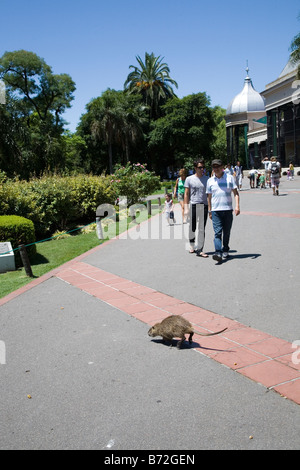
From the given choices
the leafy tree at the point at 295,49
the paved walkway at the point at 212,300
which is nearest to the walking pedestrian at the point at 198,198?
the paved walkway at the point at 212,300

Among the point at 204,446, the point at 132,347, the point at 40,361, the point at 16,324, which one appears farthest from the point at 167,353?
the point at 16,324

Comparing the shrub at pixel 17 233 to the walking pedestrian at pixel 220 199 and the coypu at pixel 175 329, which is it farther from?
the coypu at pixel 175 329

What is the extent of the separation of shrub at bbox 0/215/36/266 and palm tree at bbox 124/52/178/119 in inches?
1855

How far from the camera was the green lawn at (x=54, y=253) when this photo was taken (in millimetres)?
8108

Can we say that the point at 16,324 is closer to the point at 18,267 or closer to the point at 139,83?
the point at 18,267

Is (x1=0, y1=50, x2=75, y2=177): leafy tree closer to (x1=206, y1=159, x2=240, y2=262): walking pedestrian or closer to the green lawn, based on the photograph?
the green lawn

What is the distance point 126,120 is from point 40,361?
4599cm

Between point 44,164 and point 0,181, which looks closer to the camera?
point 0,181

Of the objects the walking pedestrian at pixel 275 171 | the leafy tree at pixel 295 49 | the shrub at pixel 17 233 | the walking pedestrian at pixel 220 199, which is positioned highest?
the leafy tree at pixel 295 49

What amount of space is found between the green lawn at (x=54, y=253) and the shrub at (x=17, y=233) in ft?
1.33

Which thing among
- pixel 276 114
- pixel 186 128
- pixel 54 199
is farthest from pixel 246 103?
pixel 54 199
